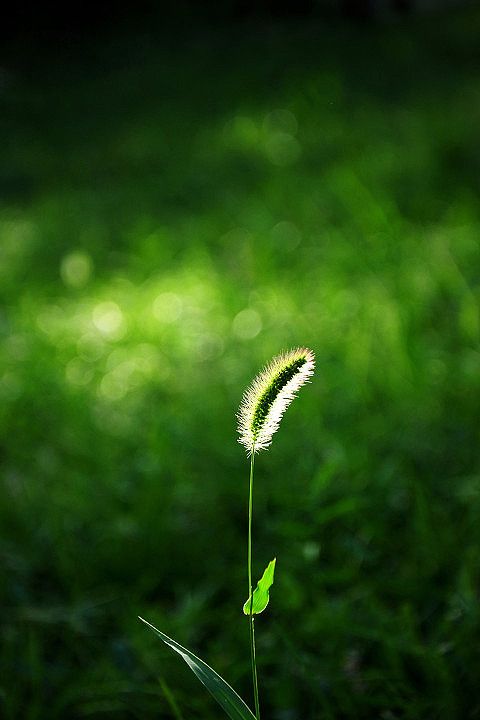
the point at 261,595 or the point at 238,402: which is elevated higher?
the point at 261,595

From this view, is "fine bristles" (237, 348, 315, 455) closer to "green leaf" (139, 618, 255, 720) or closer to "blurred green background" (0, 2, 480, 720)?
"green leaf" (139, 618, 255, 720)

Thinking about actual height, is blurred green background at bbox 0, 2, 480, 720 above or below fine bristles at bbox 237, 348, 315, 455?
below

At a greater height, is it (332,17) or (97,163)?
(332,17)

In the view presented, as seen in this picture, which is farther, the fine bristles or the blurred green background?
the blurred green background

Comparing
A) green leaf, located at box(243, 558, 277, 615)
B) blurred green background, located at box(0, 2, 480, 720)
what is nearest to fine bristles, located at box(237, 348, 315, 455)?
green leaf, located at box(243, 558, 277, 615)

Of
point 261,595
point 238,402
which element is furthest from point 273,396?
point 238,402

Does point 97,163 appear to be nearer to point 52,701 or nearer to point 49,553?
point 49,553

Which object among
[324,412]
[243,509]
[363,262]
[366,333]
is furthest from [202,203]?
[243,509]

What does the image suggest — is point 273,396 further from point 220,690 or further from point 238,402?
point 238,402
